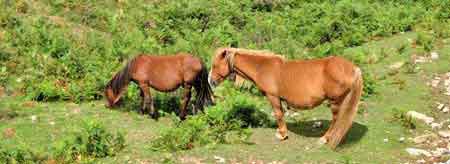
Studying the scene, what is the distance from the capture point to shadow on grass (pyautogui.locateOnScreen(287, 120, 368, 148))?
10.4m

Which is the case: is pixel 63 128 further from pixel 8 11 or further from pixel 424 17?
pixel 424 17

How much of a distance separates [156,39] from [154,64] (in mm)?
4914

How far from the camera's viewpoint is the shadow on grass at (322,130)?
1043 cm

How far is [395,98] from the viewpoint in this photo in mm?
12430

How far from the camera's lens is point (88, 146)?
9367mm

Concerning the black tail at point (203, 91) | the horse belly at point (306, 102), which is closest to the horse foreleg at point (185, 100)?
the black tail at point (203, 91)

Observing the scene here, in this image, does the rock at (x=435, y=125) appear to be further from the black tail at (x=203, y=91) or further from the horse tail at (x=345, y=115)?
the black tail at (x=203, y=91)

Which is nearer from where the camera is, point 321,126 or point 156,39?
point 321,126

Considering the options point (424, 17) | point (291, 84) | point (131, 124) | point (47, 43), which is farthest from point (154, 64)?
point (424, 17)

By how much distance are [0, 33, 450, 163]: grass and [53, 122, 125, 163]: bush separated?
7.0 inches

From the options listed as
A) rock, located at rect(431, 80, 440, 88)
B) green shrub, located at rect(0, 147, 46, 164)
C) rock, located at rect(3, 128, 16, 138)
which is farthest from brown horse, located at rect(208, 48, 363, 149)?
rock, located at rect(431, 80, 440, 88)

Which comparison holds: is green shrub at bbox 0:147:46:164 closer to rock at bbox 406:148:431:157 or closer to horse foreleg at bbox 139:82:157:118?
horse foreleg at bbox 139:82:157:118

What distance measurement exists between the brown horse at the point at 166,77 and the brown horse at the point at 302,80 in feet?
2.25

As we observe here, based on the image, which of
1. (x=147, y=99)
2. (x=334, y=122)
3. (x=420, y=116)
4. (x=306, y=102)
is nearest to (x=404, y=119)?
(x=420, y=116)
